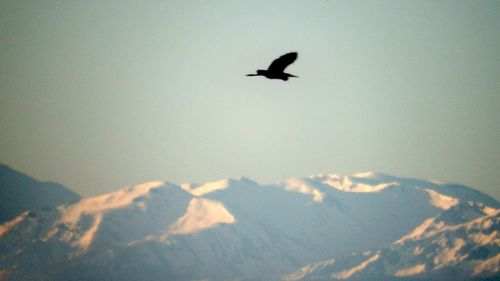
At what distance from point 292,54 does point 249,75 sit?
209 centimetres

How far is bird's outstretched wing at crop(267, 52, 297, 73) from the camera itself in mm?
24234

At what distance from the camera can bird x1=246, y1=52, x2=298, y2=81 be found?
24203 mm

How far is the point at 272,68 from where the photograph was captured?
80.7 ft

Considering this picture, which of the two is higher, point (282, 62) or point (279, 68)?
point (282, 62)

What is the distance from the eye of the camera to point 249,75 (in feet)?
77.8

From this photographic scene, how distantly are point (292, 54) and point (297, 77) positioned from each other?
4.20ft

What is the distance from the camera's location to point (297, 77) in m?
23.5

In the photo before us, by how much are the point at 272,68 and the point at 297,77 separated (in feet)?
5.21

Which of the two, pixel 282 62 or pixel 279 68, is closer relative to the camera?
pixel 282 62

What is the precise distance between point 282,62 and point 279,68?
35 centimetres

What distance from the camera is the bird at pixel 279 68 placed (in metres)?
24.2

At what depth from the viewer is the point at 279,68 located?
81.1 ft

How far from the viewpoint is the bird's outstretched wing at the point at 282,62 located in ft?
79.5
